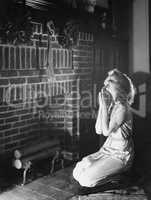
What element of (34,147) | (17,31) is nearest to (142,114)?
(34,147)

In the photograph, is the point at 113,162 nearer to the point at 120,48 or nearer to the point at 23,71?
the point at 23,71

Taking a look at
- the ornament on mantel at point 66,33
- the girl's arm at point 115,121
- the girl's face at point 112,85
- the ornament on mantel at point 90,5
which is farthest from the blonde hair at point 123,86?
the ornament on mantel at point 90,5

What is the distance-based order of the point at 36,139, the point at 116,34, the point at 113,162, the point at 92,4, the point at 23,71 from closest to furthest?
the point at 113,162
the point at 23,71
the point at 36,139
the point at 92,4
the point at 116,34

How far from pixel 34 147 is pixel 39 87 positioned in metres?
0.72

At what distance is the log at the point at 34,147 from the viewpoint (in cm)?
331

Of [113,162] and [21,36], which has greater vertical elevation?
[21,36]

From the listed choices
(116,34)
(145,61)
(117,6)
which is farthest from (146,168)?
(117,6)

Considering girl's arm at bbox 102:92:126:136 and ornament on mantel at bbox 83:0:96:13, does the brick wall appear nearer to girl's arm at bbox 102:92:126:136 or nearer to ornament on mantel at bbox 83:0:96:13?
ornament on mantel at bbox 83:0:96:13

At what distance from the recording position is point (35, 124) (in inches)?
157

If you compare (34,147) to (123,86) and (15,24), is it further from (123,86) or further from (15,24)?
(15,24)

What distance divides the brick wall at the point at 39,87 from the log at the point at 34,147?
18 cm

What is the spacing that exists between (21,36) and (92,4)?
144 cm

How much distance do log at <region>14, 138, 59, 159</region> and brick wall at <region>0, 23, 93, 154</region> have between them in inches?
7.0

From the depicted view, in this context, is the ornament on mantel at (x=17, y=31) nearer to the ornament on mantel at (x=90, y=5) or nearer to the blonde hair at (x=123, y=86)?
the blonde hair at (x=123, y=86)
